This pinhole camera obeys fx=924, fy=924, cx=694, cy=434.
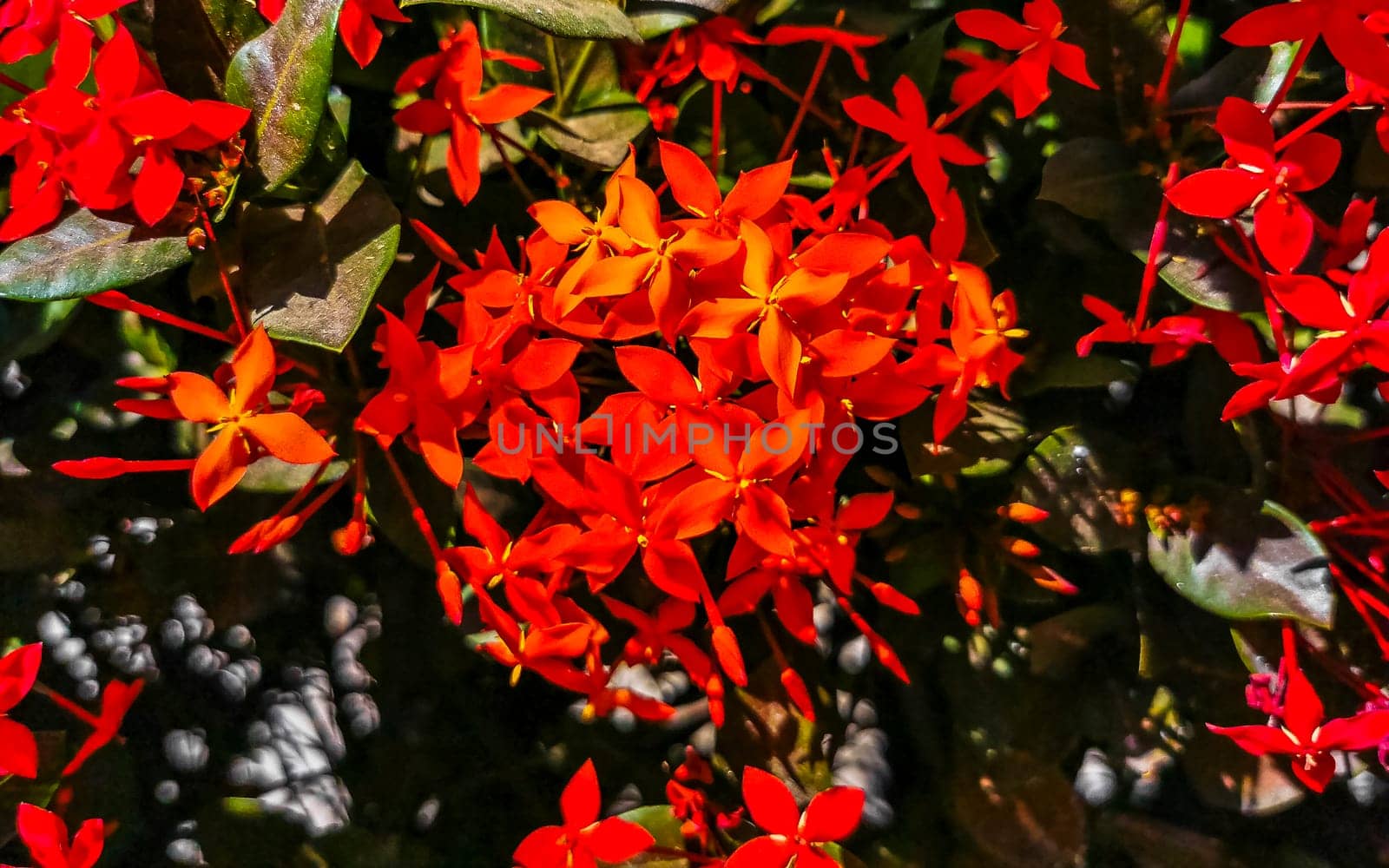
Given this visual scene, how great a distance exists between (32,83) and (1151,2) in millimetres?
736

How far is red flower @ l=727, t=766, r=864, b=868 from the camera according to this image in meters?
0.51

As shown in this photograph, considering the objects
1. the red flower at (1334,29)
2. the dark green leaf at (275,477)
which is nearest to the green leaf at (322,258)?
the dark green leaf at (275,477)

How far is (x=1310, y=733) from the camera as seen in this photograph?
0.52 metres

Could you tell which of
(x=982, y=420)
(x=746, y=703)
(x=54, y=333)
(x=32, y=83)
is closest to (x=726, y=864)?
(x=746, y=703)

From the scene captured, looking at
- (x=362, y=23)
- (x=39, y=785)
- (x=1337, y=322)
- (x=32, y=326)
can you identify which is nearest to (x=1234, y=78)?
(x=1337, y=322)

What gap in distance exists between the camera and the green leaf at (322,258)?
50 centimetres

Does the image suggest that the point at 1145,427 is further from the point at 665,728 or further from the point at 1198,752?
the point at 665,728

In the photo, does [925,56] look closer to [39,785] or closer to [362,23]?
[362,23]

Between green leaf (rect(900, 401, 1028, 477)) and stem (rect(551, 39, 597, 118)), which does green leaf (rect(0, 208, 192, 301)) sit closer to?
stem (rect(551, 39, 597, 118))

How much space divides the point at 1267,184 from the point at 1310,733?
0.30 m

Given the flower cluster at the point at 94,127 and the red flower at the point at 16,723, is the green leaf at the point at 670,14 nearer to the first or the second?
the flower cluster at the point at 94,127

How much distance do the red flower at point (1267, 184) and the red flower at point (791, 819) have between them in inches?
14.3

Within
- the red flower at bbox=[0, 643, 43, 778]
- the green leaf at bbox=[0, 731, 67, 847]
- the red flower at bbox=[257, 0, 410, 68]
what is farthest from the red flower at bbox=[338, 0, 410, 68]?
the green leaf at bbox=[0, 731, 67, 847]

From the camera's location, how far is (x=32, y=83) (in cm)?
61
